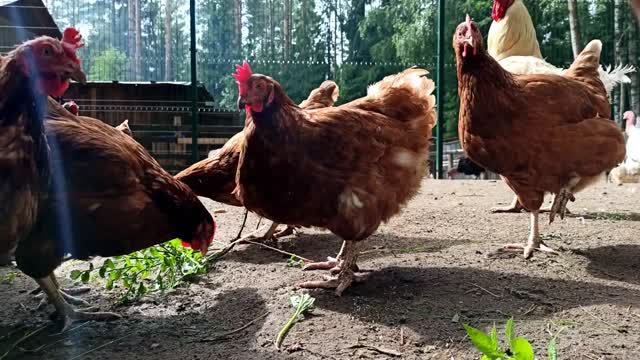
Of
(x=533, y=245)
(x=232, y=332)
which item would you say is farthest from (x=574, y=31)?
(x=232, y=332)

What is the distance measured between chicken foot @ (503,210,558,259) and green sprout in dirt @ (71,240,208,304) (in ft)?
7.23

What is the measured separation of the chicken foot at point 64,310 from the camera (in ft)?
9.18

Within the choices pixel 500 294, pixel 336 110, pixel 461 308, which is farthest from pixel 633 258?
pixel 336 110

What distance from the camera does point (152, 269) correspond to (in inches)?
138

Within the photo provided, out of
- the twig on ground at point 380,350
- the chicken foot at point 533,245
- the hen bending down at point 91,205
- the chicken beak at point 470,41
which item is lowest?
the twig on ground at point 380,350

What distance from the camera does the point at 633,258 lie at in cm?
361

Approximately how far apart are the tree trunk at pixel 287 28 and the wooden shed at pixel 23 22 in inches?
149

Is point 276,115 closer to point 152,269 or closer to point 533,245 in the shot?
point 152,269

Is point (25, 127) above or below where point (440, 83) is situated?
below

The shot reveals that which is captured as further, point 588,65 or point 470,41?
point 588,65

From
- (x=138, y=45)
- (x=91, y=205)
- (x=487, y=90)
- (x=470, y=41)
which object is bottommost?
(x=91, y=205)

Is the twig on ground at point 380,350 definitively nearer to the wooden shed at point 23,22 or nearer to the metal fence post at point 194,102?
the metal fence post at point 194,102

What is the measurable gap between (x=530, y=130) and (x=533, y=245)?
31.9 inches

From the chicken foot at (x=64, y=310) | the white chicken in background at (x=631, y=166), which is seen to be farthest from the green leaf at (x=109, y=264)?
the white chicken in background at (x=631, y=166)
